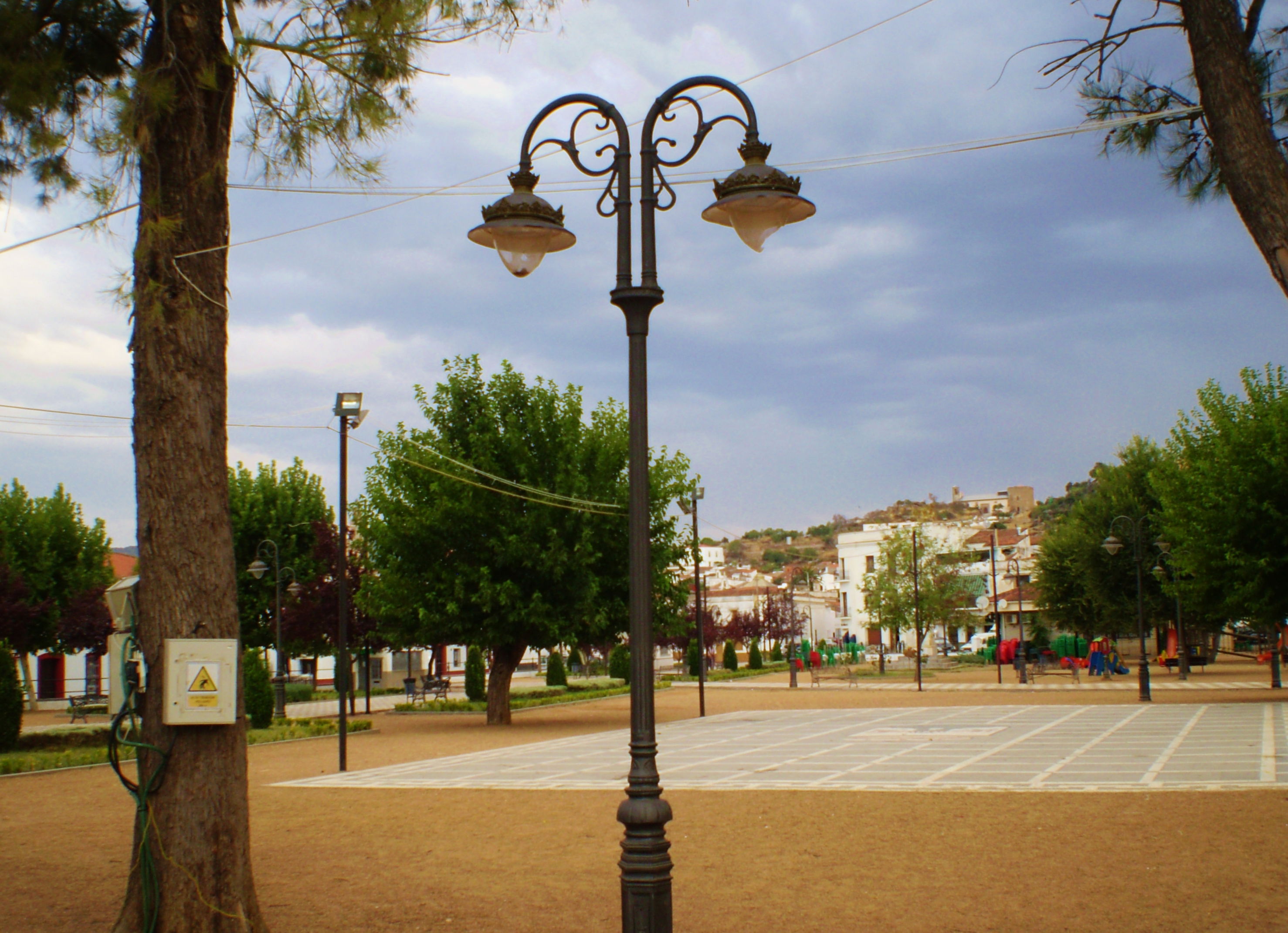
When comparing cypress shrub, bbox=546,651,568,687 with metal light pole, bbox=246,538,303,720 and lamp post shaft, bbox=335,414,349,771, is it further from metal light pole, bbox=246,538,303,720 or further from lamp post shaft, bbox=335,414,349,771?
lamp post shaft, bbox=335,414,349,771

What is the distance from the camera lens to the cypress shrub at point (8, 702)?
1866cm

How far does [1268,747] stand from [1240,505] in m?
9.53

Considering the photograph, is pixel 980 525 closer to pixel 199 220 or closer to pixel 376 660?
pixel 376 660

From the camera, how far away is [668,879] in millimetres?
4797

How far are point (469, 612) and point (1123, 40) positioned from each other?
1793 cm

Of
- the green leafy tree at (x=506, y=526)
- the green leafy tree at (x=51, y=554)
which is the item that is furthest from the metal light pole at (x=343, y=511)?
the green leafy tree at (x=51, y=554)

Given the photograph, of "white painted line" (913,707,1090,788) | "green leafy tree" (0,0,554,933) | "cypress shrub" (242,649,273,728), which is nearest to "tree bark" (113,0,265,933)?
"green leafy tree" (0,0,554,933)

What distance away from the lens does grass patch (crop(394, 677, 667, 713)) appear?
A: 1168 inches

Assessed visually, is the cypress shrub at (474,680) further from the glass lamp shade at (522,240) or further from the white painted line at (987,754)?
the glass lamp shade at (522,240)

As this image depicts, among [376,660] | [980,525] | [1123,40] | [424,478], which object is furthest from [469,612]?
[980,525]

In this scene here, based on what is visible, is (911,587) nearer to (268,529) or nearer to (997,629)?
(997,629)

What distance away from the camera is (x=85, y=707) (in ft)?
109

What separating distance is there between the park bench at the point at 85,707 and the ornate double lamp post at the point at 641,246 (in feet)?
91.5

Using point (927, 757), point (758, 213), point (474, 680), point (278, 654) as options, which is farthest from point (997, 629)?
point (758, 213)
